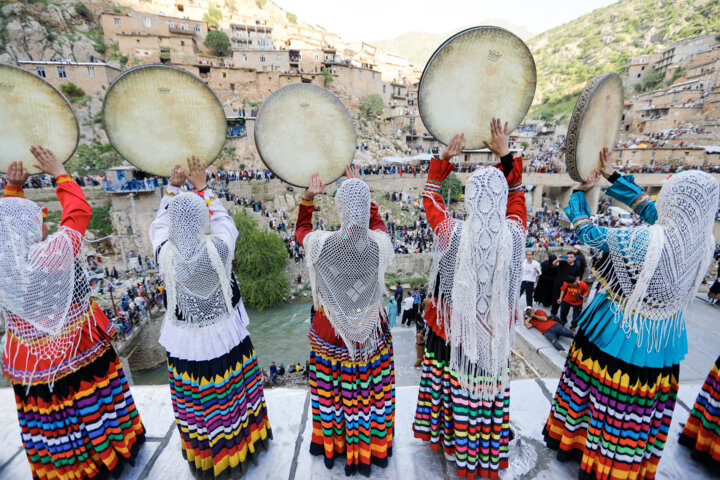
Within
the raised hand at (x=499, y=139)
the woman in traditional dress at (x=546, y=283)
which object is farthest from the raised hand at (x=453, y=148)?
the woman in traditional dress at (x=546, y=283)

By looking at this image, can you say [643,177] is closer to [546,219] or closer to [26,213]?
[546,219]

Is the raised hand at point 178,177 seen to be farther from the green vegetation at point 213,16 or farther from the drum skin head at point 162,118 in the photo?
the green vegetation at point 213,16

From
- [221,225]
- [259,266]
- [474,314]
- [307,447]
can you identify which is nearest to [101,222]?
[259,266]

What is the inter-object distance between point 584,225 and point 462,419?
1355mm

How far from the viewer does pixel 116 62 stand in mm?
34625

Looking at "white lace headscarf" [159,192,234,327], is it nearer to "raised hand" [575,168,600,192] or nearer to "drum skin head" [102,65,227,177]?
"drum skin head" [102,65,227,177]

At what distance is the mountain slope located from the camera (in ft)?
196

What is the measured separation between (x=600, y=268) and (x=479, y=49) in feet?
5.40

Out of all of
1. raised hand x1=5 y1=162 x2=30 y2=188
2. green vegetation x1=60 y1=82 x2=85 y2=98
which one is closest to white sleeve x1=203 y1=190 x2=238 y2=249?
raised hand x1=5 y1=162 x2=30 y2=188

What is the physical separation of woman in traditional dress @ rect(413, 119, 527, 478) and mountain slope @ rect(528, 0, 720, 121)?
63601 mm

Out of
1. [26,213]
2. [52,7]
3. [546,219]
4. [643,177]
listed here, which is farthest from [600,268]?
[52,7]

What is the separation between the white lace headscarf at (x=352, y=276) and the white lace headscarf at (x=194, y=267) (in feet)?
1.66

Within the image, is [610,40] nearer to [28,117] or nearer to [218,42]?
[218,42]

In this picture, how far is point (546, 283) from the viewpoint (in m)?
6.06
